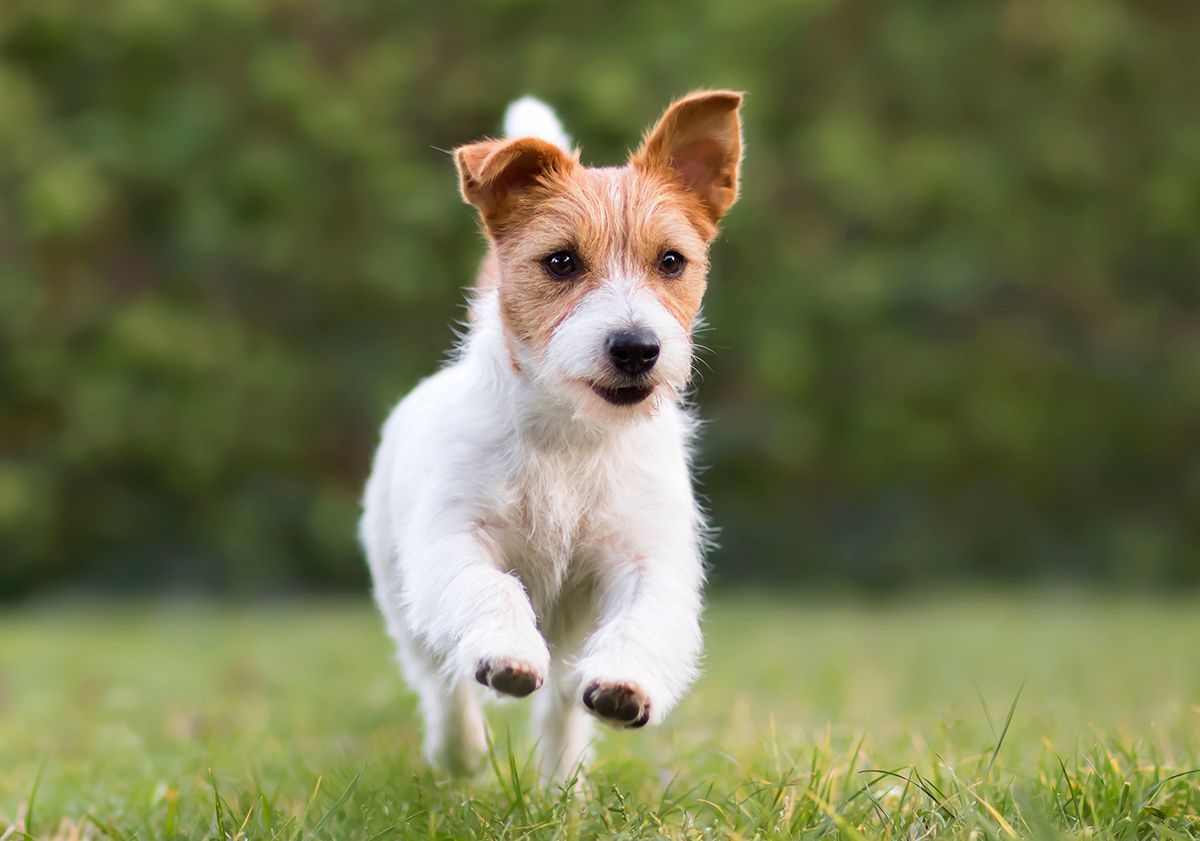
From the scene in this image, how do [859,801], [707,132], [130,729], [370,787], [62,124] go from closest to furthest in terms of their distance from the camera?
[859,801] → [370,787] → [707,132] → [130,729] → [62,124]

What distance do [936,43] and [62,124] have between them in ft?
29.9

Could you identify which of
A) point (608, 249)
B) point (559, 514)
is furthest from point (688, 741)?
point (608, 249)

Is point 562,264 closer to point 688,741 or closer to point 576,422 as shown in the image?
point 576,422

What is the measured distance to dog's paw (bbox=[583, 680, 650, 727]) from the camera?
10.4ft

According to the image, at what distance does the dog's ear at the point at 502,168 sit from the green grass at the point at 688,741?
1.55m

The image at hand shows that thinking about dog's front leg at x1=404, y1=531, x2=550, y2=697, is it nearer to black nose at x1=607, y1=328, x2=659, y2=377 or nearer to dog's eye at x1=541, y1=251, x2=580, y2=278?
black nose at x1=607, y1=328, x2=659, y2=377

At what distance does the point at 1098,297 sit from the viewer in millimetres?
14922

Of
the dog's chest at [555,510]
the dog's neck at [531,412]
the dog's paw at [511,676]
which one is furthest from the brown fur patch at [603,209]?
the dog's paw at [511,676]

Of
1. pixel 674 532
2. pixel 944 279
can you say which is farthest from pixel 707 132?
pixel 944 279

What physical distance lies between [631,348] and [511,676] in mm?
915

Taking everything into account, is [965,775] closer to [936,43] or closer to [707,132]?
[707,132]

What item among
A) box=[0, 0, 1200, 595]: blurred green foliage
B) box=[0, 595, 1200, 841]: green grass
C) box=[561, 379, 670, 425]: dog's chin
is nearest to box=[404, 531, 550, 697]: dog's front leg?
box=[0, 595, 1200, 841]: green grass

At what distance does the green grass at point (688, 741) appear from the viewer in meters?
3.20

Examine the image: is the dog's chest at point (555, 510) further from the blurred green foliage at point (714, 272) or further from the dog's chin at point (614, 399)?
the blurred green foliage at point (714, 272)
